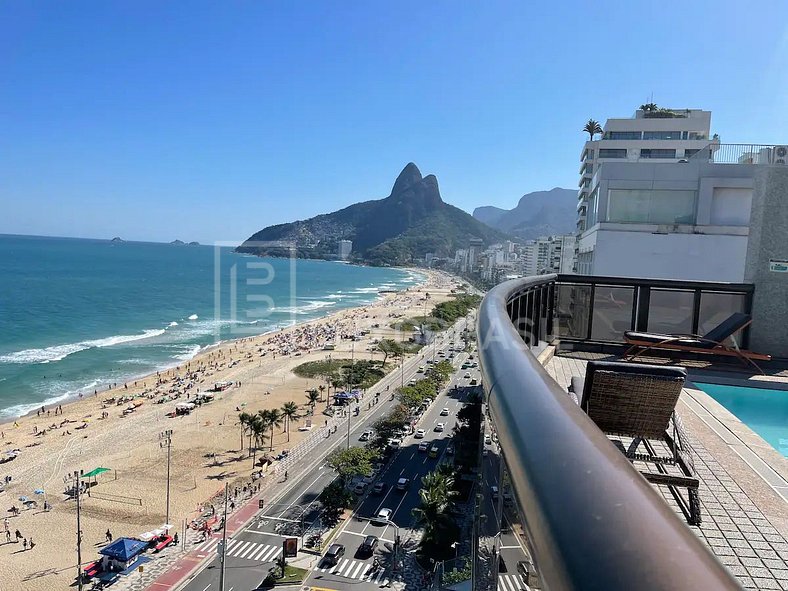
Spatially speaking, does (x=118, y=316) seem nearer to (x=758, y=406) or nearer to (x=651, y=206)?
(x=651, y=206)

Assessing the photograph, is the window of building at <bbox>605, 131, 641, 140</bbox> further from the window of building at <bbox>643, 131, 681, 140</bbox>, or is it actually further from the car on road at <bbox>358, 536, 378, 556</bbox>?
the car on road at <bbox>358, 536, 378, 556</bbox>

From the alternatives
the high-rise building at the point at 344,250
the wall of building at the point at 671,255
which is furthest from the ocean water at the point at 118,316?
the high-rise building at the point at 344,250

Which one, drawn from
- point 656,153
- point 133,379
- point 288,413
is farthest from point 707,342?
point 133,379

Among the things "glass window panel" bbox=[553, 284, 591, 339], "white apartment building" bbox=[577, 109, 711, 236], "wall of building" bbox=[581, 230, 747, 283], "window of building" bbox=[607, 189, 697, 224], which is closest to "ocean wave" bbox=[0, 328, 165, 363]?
"white apartment building" bbox=[577, 109, 711, 236]

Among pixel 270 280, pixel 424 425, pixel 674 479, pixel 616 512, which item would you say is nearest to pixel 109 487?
pixel 424 425

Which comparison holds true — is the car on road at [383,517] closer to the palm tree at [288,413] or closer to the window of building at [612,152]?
the palm tree at [288,413]

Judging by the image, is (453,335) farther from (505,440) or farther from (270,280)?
(270,280)
